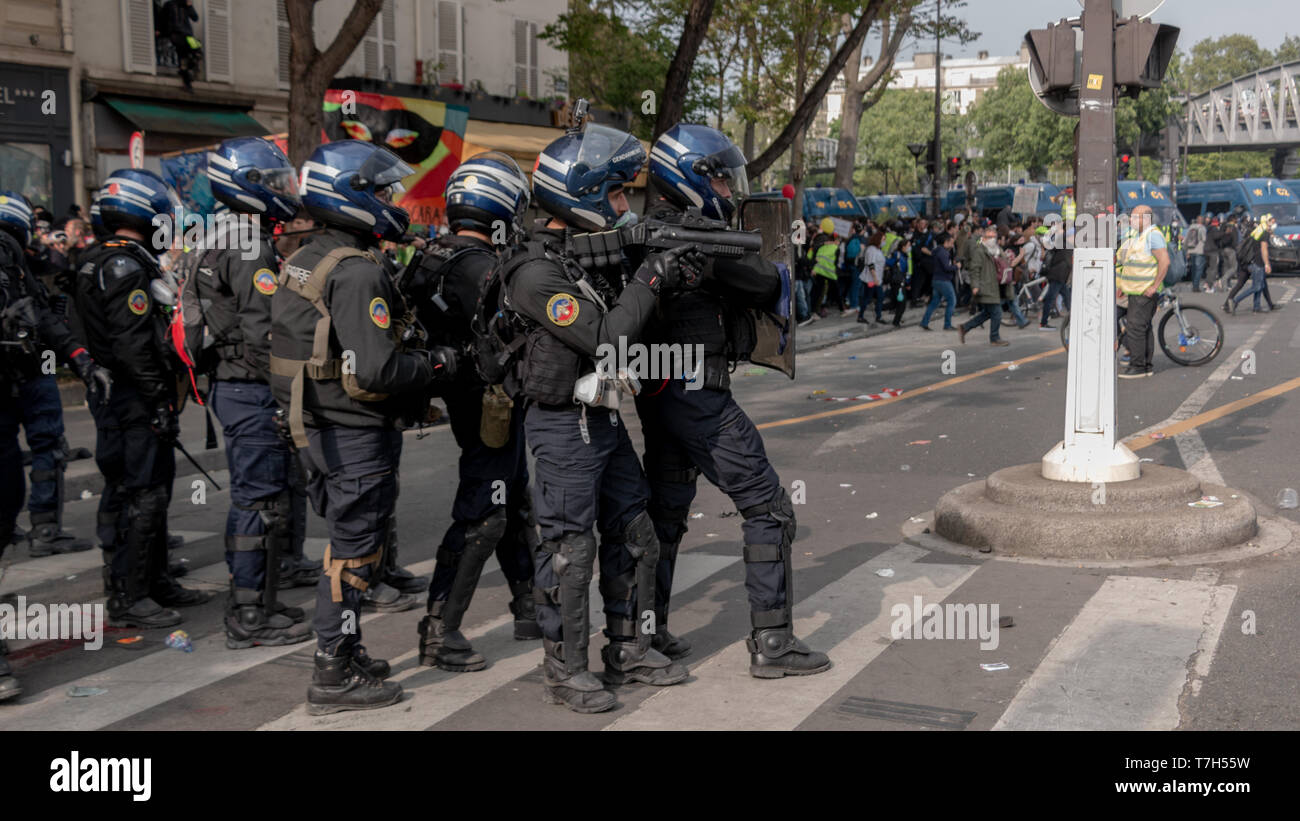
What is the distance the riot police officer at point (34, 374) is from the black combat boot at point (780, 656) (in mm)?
3073

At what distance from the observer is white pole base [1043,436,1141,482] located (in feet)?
22.1

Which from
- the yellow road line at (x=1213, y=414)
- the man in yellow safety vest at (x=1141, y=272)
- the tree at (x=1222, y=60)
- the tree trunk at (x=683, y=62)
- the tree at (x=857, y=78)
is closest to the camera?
the yellow road line at (x=1213, y=414)

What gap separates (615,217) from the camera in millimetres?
4691

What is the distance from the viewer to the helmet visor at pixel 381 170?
469 centimetres

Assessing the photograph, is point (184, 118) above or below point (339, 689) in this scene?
above

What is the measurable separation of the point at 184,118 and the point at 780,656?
19216mm

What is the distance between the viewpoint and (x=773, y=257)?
5.51m

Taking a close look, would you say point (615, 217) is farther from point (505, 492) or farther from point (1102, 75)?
point (1102, 75)

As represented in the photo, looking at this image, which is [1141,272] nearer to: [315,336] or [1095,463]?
[1095,463]

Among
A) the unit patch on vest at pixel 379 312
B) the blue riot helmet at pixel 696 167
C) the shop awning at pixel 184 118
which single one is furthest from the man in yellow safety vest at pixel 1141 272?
the shop awning at pixel 184 118

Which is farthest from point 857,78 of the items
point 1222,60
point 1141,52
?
point 1222,60

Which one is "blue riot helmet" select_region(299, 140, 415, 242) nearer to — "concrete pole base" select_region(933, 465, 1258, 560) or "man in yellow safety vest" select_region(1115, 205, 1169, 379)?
"concrete pole base" select_region(933, 465, 1258, 560)
